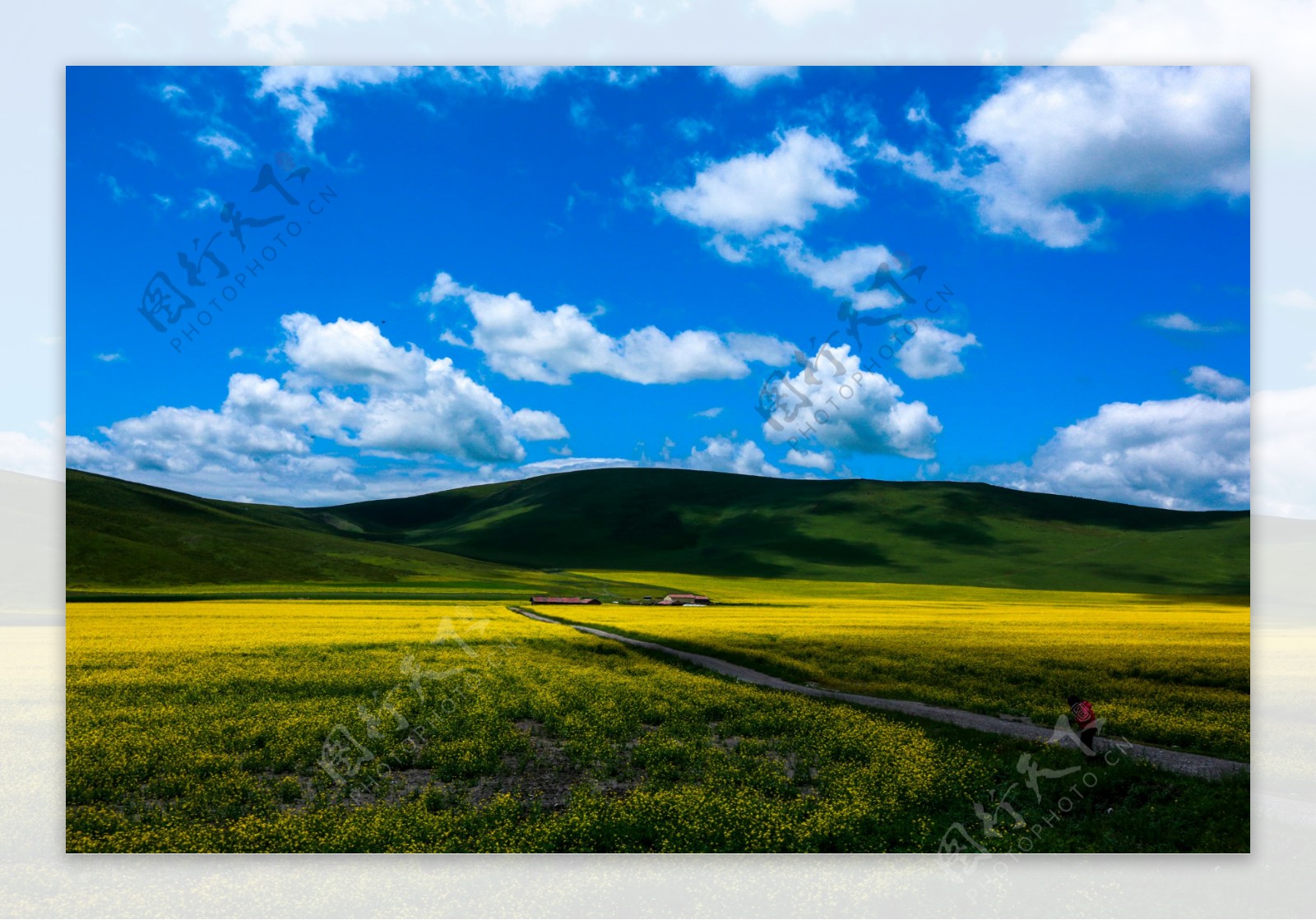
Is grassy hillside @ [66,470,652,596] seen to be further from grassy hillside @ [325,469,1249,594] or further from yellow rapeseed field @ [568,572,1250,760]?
yellow rapeseed field @ [568,572,1250,760]

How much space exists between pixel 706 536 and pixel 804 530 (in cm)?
1368

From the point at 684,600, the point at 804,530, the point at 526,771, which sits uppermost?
the point at 526,771

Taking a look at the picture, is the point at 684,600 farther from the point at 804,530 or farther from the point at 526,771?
the point at 804,530

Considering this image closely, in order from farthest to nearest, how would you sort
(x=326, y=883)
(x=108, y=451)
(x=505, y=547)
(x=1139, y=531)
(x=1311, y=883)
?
(x=505, y=547) < (x=1139, y=531) < (x=108, y=451) < (x=1311, y=883) < (x=326, y=883)

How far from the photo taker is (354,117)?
49.9 ft

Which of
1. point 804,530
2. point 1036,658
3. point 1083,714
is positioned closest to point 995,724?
point 1083,714

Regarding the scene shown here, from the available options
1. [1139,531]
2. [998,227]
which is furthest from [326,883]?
[1139,531]

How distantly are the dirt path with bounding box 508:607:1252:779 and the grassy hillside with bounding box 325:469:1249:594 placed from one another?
231ft

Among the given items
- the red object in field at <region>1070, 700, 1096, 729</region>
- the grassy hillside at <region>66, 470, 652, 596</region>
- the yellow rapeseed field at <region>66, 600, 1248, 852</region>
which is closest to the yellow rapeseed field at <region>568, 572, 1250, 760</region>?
the red object in field at <region>1070, 700, 1096, 729</region>

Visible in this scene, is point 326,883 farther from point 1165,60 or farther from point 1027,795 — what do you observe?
point 1165,60

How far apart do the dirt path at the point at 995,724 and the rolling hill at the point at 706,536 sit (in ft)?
164

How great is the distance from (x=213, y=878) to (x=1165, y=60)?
2246 centimetres

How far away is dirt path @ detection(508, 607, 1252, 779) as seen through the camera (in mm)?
13203

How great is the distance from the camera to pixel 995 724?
15.0m
